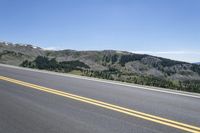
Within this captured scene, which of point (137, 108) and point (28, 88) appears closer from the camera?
point (137, 108)

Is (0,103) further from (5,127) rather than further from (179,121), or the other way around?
(179,121)

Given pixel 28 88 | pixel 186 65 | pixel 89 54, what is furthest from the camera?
pixel 89 54

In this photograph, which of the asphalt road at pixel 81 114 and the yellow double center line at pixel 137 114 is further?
the yellow double center line at pixel 137 114

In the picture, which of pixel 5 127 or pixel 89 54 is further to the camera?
pixel 89 54

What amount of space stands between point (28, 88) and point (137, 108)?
522 centimetres

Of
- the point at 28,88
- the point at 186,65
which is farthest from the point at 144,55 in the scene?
the point at 28,88

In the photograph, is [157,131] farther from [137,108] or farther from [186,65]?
[186,65]

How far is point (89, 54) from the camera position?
11306 cm

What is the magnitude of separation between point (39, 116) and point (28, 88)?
16.4 ft

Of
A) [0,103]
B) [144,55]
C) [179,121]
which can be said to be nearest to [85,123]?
[179,121]

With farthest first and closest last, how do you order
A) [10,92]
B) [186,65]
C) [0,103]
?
[186,65] → [10,92] → [0,103]

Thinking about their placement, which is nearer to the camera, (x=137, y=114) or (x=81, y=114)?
(x=81, y=114)

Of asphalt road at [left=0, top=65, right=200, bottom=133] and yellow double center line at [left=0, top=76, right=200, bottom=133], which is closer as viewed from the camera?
asphalt road at [left=0, top=65, right=200, bottom=133]

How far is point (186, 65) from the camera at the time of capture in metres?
106
